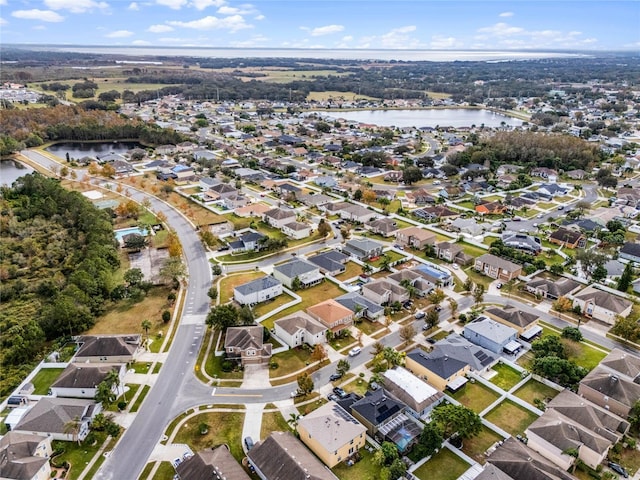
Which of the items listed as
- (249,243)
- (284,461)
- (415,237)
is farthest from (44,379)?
(415,237)

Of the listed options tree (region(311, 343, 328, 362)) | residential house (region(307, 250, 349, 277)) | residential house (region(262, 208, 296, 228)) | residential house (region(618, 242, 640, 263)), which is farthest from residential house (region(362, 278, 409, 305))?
residential house (region(618, 242, 640, 263))

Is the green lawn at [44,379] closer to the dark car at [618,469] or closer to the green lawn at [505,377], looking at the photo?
the green lawn at [505,377]

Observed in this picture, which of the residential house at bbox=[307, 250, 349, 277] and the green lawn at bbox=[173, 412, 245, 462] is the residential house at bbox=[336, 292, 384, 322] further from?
the green lawn at bbox=[173, 412, 245, 462]

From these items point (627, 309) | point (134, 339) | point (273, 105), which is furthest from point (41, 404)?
point (273, 105)

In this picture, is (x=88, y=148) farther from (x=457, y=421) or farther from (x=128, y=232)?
(x=457, y=421)

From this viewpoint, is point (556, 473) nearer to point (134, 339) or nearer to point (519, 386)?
point (519, 386)
